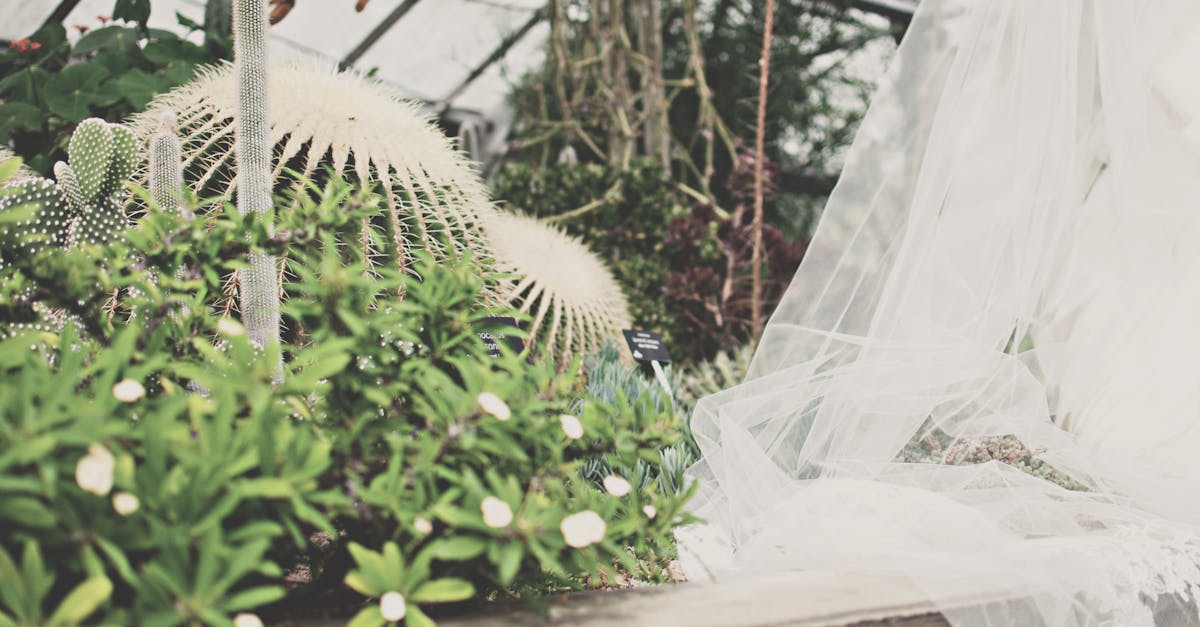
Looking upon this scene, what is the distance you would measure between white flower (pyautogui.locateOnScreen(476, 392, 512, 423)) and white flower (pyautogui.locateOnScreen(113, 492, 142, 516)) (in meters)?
0.29

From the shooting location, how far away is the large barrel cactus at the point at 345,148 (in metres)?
1.39

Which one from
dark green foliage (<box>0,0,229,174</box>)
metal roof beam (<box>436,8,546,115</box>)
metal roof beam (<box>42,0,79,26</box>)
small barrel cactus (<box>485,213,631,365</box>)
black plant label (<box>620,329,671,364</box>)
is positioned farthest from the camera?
metal roof beam (<box>436,8,546,115</box>)

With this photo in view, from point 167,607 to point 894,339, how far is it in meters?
1.19

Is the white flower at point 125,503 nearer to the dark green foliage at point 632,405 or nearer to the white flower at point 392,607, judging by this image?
the white flower at point 392,607

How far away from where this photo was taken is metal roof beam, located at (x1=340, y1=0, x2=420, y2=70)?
331 centimetres

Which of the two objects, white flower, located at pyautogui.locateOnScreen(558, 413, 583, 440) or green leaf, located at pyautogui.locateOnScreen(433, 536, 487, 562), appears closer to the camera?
green leaf, located at pyautogui.locateOnScreen(433, 536, 487, 562)

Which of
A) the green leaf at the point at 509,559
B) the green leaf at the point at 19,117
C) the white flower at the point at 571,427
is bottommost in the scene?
the green leaf at the point at 19,117

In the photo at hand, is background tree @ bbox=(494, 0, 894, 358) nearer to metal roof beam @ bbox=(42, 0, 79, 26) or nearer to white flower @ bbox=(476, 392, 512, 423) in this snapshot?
white flower @ bbox=(476, 392, 512, 423)

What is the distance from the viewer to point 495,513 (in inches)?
27.8

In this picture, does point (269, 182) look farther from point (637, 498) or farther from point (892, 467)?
point (892, 467)

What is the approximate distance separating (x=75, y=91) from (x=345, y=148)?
3.51ft

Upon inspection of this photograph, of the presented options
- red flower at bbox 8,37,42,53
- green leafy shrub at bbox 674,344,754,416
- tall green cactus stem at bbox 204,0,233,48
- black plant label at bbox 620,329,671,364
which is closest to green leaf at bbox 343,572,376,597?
black plant label at bbox 620,329,671,364

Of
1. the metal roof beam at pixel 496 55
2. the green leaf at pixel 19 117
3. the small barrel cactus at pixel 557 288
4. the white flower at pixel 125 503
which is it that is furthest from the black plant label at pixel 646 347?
the metal roof beam at pixel 496 55

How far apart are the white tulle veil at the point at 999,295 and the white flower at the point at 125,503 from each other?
81 cm
